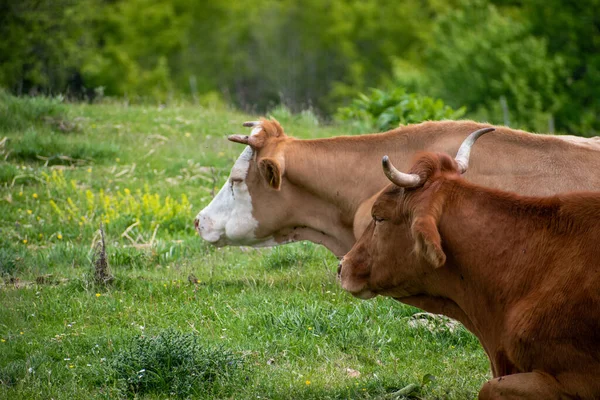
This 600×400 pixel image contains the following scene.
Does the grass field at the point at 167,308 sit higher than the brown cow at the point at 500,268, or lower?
lower

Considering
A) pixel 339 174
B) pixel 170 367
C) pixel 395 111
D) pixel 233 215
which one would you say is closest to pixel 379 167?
pixel 339 174

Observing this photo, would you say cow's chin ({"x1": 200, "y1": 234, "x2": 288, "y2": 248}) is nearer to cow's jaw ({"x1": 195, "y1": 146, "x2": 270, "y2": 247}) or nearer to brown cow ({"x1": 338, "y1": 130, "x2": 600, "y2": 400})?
cow's jaw ({"x1": 195, "y1": 146, "x2": 270, "y2": 247})

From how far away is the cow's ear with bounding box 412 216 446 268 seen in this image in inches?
201

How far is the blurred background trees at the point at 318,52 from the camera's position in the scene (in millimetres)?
35844

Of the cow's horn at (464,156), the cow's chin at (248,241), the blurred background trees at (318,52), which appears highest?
the cow's horn at (464,156)

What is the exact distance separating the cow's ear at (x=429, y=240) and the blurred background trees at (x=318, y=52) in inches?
909

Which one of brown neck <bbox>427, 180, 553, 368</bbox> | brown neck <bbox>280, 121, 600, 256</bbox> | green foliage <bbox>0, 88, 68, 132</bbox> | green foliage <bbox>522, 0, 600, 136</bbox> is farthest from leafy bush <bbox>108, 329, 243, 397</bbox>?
green foliage <bbox>522, 0, 600, 136</bbox>

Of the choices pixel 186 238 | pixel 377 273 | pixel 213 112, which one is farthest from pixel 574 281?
pixel 213 112

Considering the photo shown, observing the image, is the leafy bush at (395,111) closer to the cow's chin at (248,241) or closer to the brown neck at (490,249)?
the cow's chin at (248,241)

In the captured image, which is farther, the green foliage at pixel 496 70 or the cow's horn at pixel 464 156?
the green foliage at pixel 496 70

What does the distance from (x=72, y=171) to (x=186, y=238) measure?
312 cm

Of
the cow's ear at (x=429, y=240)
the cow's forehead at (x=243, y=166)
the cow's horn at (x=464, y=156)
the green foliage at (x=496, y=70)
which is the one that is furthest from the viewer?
the green foliage at (x=496, y=70)

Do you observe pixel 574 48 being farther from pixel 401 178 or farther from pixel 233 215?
pixel 401 178

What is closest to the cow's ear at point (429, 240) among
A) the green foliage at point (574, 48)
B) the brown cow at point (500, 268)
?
the brown cow at point (500, 268)
